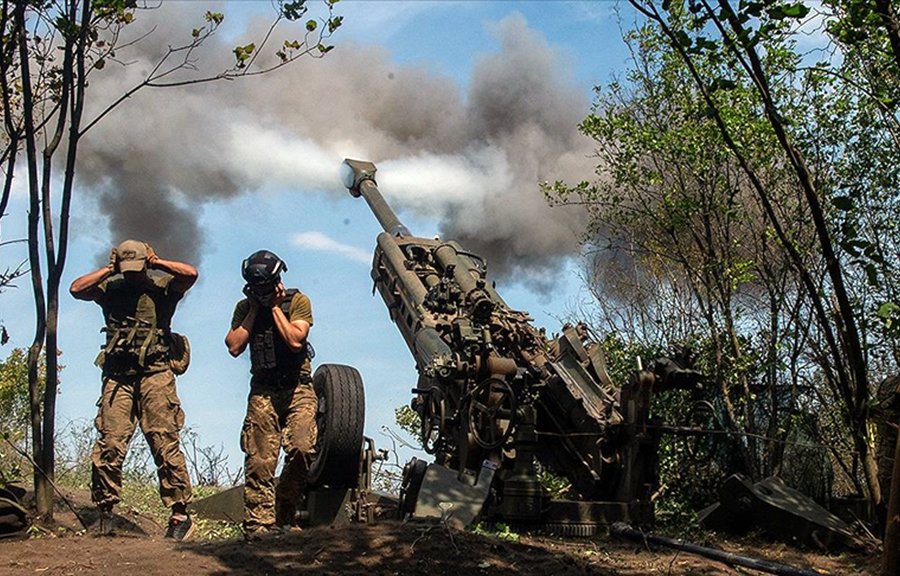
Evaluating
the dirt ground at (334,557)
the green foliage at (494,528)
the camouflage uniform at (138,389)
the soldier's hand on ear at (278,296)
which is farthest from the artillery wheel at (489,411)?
the camouflage uniform at (138,389)

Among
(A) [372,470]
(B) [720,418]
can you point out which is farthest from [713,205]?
(A) [372,470]

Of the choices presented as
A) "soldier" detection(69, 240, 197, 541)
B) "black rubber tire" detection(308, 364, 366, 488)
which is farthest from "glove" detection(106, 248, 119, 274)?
"black rubber tire" detection(308, 364, 366, 488)

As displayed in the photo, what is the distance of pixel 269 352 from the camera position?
24.1 feet

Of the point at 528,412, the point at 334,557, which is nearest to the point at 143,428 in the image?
the point at 334,557

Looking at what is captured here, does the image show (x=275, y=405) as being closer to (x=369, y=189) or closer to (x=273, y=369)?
(x=273, y=369)

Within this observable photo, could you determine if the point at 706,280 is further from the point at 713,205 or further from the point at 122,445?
the point at 122,445

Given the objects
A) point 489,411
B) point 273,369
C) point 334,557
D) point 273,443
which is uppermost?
point 273,369

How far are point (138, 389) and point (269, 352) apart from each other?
34.7 inches

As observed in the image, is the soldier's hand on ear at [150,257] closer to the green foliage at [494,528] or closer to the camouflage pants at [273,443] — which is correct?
the camouflage pants at [273,443]

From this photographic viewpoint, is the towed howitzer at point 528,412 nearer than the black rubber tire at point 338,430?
Yes

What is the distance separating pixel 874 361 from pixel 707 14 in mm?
6522

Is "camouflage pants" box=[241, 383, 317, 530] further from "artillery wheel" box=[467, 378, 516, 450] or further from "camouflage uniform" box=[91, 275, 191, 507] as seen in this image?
"artillery wheel" box=[467, 378, 516, 450]

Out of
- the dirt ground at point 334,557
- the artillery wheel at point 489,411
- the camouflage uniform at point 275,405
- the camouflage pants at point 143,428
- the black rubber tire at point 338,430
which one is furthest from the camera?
the black rubber tire at point 338,430

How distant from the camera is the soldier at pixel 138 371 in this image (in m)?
7.09
